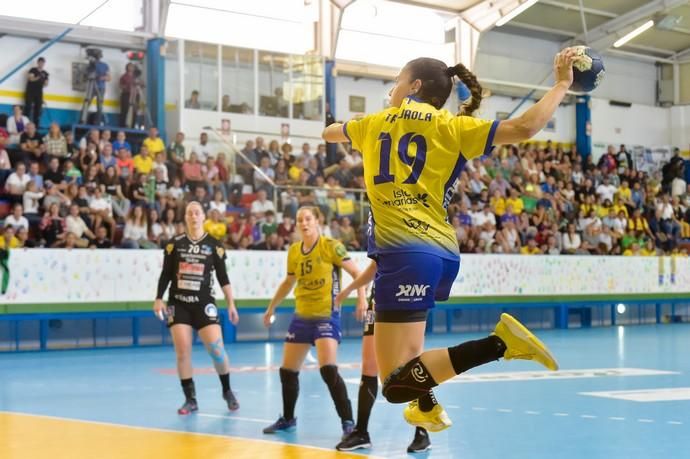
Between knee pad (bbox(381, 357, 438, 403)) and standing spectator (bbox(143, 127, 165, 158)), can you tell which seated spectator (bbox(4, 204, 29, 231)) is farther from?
knee pad (bbox(381, 357, 438, 403))

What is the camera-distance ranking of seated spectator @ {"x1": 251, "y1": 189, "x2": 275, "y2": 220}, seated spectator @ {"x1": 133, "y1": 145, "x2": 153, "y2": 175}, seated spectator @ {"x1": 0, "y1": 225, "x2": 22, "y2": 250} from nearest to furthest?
seated spectator @ {"x1": 0, "y1": 225, "x2": 22, "y2": 250}, seated spectator @ {"x1": 251, "y1": 189, "x2": 275, "y2": 220}, seated spectator @ {"x1": 133, "y1": 145, "x2": 153, "y2": 175}

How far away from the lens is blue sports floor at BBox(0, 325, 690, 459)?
835 cm

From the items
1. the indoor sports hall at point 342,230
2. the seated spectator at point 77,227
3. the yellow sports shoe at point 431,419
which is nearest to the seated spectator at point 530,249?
the indoor sports hall at point 342,230

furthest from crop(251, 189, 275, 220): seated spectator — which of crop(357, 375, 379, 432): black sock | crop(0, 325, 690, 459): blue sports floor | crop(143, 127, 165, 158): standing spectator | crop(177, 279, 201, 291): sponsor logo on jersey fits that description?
crop(357, 375, 379, 432): black sock

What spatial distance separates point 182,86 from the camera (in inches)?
998

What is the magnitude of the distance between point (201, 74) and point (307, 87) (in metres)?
3.25

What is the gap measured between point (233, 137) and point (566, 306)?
396 inches

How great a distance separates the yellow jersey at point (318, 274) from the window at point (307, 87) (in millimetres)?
17725

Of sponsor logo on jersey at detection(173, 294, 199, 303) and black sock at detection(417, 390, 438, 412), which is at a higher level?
sponsor logo on jersey at detection(173, 294, 199, 303)

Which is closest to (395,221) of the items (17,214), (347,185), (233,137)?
(17,214)

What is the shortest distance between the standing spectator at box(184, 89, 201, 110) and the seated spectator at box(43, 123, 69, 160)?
4.59 meters

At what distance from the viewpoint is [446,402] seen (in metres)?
11.0

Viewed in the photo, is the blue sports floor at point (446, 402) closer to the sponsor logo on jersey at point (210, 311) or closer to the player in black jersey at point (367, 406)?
the player in black jersey at point (367, 406)

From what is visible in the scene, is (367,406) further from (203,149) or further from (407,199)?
(203,149)
